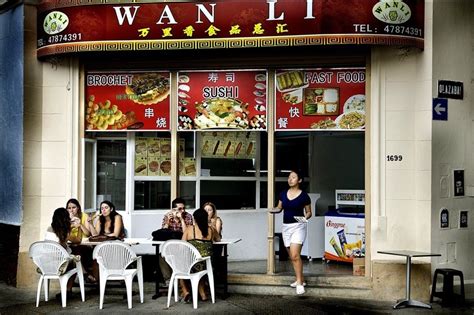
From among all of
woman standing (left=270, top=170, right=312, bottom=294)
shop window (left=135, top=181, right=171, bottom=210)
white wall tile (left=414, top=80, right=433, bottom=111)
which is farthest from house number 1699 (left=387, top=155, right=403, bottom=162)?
shop window (left=135, top=181, right=171, bottom=210)

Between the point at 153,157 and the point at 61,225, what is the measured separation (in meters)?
2.48

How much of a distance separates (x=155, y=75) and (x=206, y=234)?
9.46 feet

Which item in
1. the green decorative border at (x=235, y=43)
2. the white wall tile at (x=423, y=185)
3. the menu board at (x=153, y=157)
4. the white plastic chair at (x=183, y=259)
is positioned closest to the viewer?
the white plastic chair at (x=183, y=259)

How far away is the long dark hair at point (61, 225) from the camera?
412 inches

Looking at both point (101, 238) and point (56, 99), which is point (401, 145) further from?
point (56, 99)

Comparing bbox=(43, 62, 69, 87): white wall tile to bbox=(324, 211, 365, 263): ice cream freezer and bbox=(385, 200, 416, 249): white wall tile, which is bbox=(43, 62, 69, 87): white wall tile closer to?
bbox=(324, 211, 365, 263): ice cream freezer

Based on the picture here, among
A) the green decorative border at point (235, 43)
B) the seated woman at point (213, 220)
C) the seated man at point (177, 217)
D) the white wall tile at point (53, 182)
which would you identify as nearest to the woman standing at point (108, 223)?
the seated man at point (177, 217)

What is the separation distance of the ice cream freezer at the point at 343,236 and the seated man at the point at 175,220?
2774mm

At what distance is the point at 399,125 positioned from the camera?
1099 cm

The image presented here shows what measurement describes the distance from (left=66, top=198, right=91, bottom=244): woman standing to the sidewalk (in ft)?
2.85

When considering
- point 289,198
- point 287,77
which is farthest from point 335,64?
point 289,198

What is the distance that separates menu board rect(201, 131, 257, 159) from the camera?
503 inches

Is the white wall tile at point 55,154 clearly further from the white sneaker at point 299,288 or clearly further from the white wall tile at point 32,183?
the white sneaker at point 299,288

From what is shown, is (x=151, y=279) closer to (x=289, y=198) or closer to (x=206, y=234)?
(x=206, y=234)
